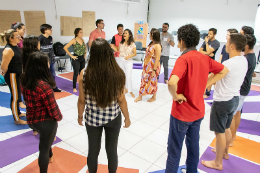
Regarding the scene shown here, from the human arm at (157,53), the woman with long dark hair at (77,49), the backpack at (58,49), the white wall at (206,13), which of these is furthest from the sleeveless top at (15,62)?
the white wall at (206,13)

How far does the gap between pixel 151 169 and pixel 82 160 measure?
33.2 inches

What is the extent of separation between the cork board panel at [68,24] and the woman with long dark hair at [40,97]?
17.2 ft

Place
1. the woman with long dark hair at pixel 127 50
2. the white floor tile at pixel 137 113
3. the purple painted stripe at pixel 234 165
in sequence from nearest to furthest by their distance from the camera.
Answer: the purple painted stripe at pixel 234 165 < the white floor tile at pixel 137 113 < the woman with long dark hair at pixel 127 50

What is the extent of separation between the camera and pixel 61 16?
6.38m

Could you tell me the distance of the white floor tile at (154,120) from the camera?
3338 millimetres

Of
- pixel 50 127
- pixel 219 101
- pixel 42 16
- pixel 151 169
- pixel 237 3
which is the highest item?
pixel 237 3

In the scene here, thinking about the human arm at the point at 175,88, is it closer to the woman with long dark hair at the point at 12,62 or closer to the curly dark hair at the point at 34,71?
the curly dark hair at the point at 34,71

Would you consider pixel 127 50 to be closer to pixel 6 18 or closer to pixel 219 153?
pixel 219 153

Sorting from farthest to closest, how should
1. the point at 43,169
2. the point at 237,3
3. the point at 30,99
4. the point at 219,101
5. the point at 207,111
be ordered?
the point at 237,3 → the point at 207,111 → the point at 219,101 → the point at 43,169 → the point at 30,99

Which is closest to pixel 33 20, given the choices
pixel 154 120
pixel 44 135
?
pixel 154 120

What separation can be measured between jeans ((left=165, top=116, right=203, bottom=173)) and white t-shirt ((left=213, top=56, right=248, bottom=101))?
45 centimetres

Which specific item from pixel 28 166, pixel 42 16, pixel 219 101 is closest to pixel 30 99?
pixel 28 166

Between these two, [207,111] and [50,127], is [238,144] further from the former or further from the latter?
[50,127]

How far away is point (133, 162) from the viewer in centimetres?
236
